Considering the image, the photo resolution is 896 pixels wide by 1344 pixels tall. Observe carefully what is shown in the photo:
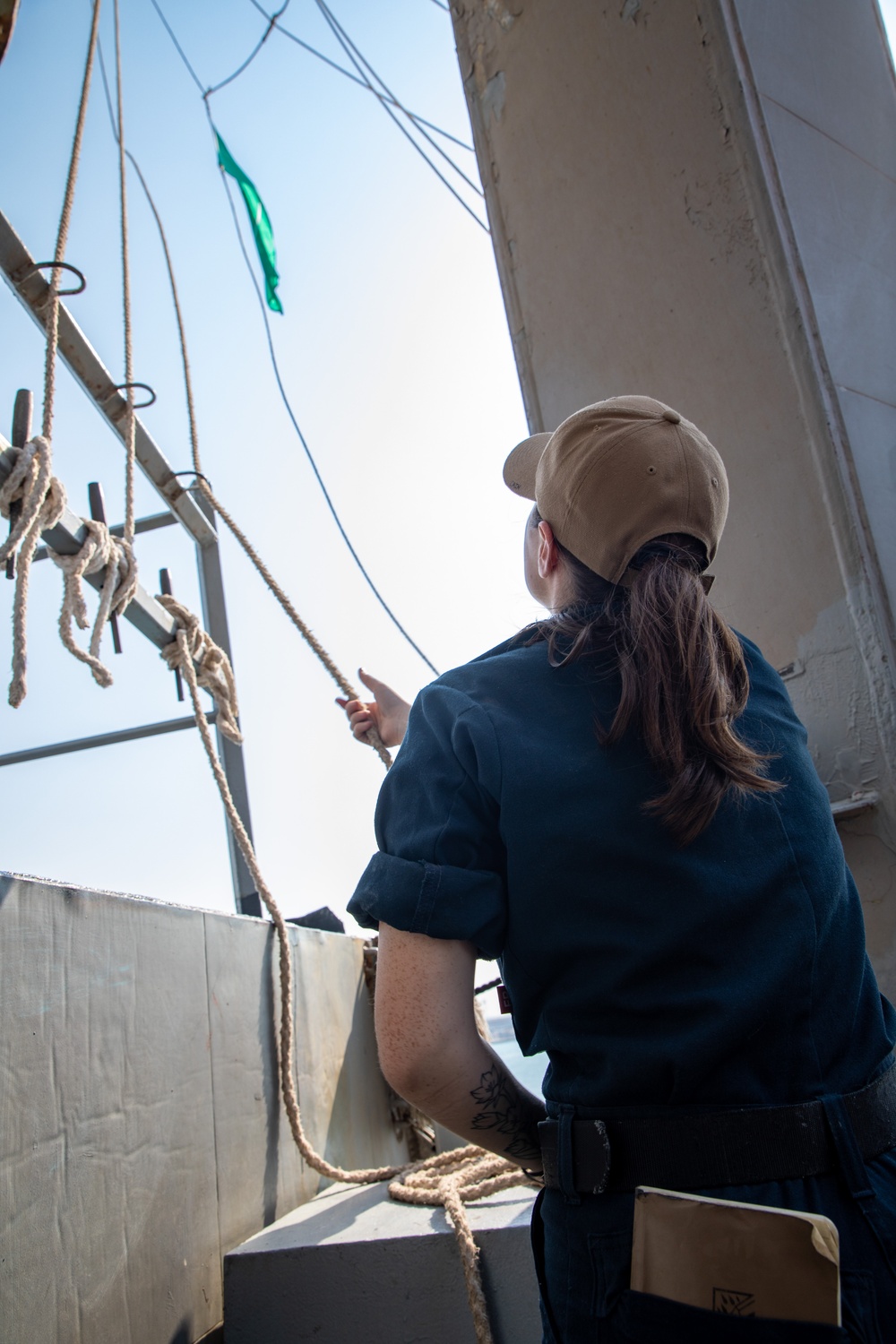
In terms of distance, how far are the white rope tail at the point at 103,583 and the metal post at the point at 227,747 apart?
664mm

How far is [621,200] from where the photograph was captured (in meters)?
2.11

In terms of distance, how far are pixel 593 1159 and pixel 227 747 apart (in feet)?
9.13

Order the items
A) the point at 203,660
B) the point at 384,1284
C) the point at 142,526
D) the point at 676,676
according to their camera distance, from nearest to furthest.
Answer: the point at 676,676 < the point at 384,1284 < the point at 203,660 < the point at 142,526

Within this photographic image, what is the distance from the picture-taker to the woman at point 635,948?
2.22 ft

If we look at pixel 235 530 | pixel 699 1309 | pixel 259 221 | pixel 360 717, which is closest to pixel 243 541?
pixel 235 530

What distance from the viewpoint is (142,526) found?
361 centimetres

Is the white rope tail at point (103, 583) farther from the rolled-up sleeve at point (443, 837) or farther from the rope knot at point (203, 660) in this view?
the rolled-up sleeve at point (443, 837)

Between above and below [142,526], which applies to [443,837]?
below

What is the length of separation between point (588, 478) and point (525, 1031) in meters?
0.55

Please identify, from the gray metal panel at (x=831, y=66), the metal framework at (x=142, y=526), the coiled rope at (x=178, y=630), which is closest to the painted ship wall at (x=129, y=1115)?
the coiled rope at (x=178, y=630)

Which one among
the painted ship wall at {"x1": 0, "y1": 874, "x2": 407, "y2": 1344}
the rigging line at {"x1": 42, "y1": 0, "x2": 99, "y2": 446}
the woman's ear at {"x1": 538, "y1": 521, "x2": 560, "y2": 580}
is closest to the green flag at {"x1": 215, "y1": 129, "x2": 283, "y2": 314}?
the rigging line at {"x1": 42, "y1": 0, "x2": 99, "y2": 446}

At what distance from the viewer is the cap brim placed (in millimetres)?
1368

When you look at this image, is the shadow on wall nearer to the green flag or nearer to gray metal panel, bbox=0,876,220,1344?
gray metal panel, bbox=0,876,220,1344

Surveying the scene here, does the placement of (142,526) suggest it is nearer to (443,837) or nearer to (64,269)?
(64,269)
